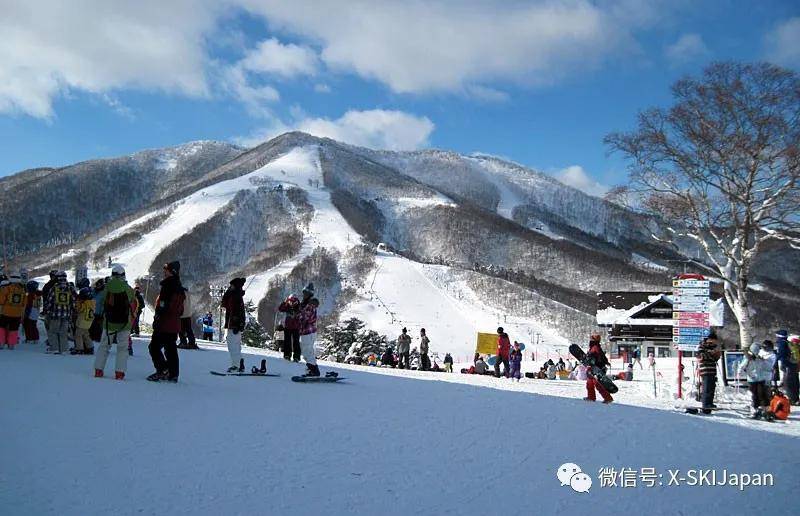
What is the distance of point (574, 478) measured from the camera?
574 cm

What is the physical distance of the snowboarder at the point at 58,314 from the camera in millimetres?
12039

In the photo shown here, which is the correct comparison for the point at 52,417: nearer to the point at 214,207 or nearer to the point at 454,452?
the point at 454,452

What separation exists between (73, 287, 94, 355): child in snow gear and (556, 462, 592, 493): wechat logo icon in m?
9.55

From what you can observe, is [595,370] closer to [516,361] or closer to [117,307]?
[516,361]

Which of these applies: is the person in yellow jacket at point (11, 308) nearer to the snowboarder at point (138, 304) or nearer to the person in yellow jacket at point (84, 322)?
the person in yellow jacket at point (84, 322)

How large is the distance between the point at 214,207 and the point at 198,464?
196164mm

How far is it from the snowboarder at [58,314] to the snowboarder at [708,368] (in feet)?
39.2

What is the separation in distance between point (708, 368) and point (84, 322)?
461 inches

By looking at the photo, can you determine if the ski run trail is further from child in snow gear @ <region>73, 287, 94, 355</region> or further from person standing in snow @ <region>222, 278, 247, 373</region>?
child in snow gear @ <region>73, 287, 94, 355</region>

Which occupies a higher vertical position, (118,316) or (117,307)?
(117,307)

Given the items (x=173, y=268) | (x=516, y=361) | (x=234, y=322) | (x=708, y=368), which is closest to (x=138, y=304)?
(x=234, y=322)

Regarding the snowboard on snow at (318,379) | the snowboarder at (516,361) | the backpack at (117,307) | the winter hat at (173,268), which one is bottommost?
the snowboard on snow at (318,379)

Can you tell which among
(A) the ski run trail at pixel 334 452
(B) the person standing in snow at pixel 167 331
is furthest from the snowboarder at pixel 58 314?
(B) the person standing in snow at pixel 167 331

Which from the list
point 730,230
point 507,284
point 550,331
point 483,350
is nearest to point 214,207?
point 507,284
